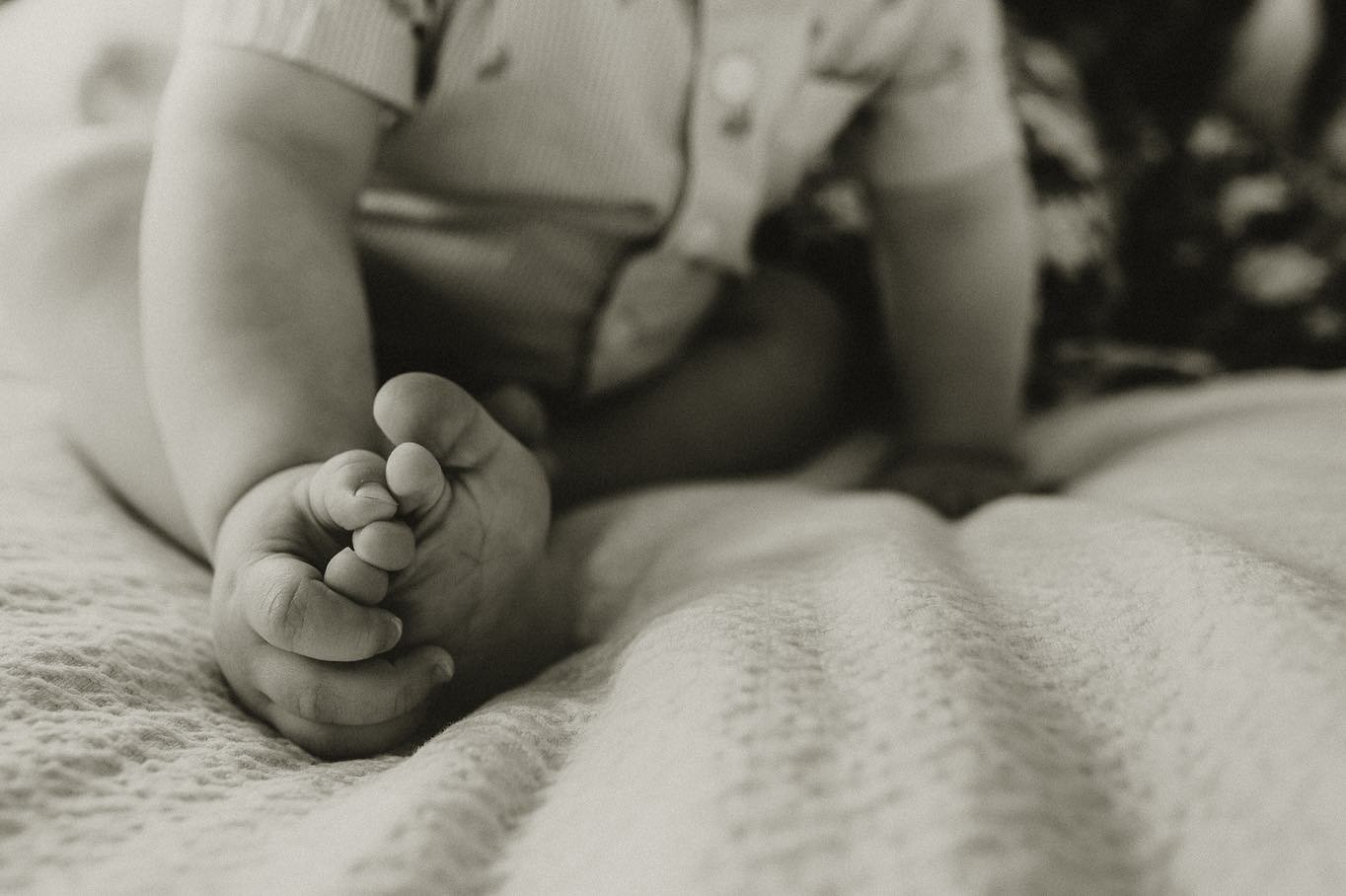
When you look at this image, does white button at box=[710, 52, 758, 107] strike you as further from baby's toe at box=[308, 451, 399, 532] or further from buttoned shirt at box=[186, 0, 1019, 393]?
baby's toe at box=[308, 451, 399, 532]

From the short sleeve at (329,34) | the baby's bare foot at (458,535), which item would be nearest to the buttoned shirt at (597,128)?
the short sleeve at (329,34)

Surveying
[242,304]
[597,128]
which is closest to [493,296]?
[597,128]

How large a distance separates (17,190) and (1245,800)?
53cm

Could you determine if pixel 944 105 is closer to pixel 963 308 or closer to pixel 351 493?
pixel 963 308

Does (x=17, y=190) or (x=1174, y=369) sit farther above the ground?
(x=17, y=190)

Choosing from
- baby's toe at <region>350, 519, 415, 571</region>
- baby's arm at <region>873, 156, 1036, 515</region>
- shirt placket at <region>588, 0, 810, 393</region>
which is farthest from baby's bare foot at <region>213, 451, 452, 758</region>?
baby's arm at <region>873, 156, 1036, 515</region>

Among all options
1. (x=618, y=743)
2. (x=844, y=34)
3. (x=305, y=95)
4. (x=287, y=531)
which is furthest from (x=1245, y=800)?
(x=844, y=34)

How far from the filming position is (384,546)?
10.9 inches

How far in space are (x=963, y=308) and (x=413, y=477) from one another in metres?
0.47

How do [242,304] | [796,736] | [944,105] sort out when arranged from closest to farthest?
[796,736], [242,304], [944,105]

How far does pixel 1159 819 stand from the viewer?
193 mm

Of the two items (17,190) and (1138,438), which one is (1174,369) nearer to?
(1138,438)

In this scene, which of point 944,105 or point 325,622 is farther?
point 944,105

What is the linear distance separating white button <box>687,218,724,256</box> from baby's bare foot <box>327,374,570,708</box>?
26cm
